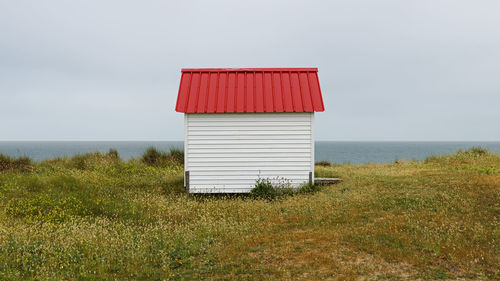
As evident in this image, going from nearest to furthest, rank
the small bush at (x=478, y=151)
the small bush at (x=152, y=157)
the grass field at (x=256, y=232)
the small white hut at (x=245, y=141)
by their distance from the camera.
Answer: the grass field at (x=256, y=232), the small white hut at (x=245, y=141), the small bush at (x=152, y=157), the small bush at (x=478, y=151)

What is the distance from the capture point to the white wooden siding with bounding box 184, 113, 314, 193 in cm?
1527

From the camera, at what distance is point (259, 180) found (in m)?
15.2

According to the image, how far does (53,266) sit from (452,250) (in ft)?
28.1

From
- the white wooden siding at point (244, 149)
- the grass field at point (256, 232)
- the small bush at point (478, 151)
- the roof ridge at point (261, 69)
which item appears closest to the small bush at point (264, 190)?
the white wooden siding at point (244, 149)

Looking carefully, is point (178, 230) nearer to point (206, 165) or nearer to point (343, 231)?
point (343, 231)

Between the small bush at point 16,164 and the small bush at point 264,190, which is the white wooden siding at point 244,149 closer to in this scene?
the small bush at point 264,190

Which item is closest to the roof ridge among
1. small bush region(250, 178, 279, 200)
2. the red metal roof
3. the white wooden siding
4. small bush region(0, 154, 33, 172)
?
the red metal roof

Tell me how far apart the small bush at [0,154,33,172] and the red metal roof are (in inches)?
521

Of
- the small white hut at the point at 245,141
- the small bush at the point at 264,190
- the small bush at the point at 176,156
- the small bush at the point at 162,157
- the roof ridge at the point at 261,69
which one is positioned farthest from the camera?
the small bush at the point at 176,156

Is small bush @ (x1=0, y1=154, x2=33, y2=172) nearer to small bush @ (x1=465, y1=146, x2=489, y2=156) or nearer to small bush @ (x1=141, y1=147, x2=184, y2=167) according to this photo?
small bush @ (x1=141, y1=147, x2=184, y2=167)

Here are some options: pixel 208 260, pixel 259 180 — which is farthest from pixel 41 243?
pixel 259 180

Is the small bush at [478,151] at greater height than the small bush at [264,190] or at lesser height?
greater

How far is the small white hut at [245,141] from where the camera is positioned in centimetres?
1525

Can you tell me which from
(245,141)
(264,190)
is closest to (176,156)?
(245,141)
